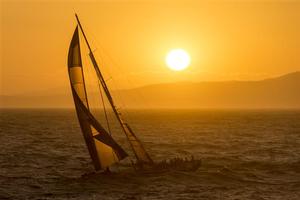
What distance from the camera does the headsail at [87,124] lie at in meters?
42.7

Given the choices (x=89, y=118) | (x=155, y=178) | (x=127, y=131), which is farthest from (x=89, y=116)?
(x=155, y=178)

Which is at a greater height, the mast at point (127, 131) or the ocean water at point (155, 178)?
A: the mast at point (127, 131)

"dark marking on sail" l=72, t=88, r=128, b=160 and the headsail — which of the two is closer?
the headsail

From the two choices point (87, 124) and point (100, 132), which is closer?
point (87, 124)

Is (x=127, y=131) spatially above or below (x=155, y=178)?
above

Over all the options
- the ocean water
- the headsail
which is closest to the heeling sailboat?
the headsail

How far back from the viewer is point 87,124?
145 ft

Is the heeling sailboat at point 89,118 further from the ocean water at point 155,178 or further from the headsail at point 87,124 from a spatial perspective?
the ocean water at point 155,178

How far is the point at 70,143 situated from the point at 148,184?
46.6m

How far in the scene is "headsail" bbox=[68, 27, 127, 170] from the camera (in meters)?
42.7

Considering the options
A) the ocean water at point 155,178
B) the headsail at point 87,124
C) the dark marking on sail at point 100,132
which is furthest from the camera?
the dark marking on sail at point 100,132

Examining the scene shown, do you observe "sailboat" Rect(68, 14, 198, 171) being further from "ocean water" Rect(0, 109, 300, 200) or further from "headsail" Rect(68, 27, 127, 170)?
"ocean water" Rect(0, 109, 300, 200)

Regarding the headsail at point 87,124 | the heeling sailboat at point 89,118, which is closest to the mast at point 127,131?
the heeling sailboat at point 89,118

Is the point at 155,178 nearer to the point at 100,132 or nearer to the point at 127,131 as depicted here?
the point at 127,131
